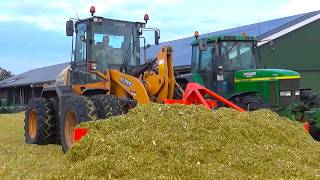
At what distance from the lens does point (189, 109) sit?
752cm

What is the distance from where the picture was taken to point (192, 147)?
639cm

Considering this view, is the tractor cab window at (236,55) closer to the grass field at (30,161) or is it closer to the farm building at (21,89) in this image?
the grass field at (30,161)

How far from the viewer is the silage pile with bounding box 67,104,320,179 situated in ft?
19.9

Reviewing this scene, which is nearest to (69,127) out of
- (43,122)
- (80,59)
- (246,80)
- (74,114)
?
(74,114)

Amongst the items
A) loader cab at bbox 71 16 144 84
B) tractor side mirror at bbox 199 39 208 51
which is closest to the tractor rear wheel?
tractor side mirror at bbox 199 39 208 51

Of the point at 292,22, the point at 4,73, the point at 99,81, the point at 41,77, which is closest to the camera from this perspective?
the point at 99,81

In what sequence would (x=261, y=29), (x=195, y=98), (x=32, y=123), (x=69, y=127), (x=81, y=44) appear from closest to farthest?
(x=195, y=98) → (x=69, y=127) → (x=81, y=44) → (x=32, y=123) → (x=261, y=29)

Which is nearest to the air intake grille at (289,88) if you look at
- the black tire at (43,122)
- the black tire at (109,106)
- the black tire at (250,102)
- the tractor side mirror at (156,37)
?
the black tire at (250,102)

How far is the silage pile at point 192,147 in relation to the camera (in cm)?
606

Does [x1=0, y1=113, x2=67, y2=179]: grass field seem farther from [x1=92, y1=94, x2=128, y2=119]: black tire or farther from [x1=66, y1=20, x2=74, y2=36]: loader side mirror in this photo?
[x1=66, y1=20, x2=74, y2=36]: loader side mirror

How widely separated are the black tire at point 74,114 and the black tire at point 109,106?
4.0 inches

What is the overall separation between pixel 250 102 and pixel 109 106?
3.45 meters

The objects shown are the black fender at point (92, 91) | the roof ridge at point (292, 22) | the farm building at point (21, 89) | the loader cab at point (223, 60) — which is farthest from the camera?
the farm building at point (21, 89)

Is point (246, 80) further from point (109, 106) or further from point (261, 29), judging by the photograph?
point (261, 29)
